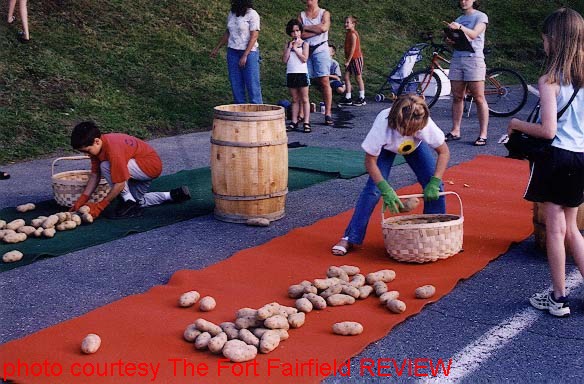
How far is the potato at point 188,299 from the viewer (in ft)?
14.9

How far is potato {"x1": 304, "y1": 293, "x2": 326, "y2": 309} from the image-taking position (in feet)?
14.7

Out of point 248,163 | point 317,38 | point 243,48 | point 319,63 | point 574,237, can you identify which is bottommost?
point 574,237

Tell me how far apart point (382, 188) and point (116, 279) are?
6.36 ft

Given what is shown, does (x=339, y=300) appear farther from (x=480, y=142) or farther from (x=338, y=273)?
(x=480, y=142)

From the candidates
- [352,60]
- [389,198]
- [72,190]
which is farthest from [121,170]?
[352,60]

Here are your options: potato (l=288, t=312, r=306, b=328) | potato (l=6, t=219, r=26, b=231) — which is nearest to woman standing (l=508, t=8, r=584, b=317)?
potato (l=288, t=312, r=306, b=328)

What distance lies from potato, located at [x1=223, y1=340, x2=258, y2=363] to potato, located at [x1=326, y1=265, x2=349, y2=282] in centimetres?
119

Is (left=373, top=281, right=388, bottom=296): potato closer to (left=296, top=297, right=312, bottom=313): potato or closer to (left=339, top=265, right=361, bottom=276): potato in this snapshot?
(left=339, top=265, right=361, bottom=276): potato

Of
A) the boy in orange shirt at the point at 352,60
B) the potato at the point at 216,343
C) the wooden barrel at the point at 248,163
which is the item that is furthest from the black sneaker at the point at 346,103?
the potato at the point at 216,343

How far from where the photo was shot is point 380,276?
16.1ft

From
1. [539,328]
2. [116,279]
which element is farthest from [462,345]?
[116,279]

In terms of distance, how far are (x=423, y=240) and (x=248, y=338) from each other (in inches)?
70.2

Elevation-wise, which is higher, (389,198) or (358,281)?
(389,198)

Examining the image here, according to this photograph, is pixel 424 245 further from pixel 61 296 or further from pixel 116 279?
Result: pixel 61 296
